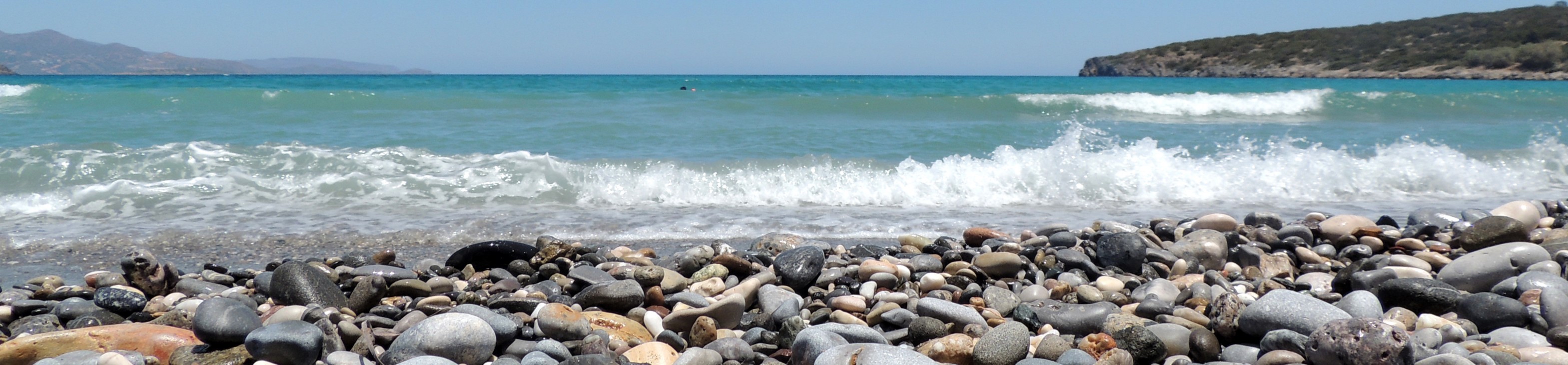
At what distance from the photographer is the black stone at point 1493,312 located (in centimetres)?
245

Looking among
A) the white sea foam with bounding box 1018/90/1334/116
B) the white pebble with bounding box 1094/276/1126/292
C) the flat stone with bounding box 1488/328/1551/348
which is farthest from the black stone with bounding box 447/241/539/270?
the white sea foam with bounding box 1018/90/1334/116

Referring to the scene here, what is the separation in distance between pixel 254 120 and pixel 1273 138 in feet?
39.9

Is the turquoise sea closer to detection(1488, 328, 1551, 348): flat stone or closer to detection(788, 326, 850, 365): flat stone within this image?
detection(788, 326, 850, 365): flat stone

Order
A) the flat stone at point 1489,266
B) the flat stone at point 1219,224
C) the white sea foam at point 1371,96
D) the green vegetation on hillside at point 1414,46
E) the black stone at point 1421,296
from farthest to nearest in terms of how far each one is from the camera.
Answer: the green vegetation on hillside at point 1414,46, the white sea foam at point 1371,96, the flat stone at point 1219,224, the flat stone at point 1489,266, the black stone at point 1421,296

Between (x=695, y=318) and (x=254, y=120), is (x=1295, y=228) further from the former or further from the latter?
(x=254, y=120)

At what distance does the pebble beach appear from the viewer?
86.7 inches

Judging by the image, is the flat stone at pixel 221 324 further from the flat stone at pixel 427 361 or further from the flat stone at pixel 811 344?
the flat stone at pixel 811 344

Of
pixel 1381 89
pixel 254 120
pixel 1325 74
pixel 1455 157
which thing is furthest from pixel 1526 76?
pixel 254 120

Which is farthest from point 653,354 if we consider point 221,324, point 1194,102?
point 1194,102

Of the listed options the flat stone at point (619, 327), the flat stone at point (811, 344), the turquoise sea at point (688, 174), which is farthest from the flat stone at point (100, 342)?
the turquoise sea at point (688, 174)

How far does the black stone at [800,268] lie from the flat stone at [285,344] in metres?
1.52

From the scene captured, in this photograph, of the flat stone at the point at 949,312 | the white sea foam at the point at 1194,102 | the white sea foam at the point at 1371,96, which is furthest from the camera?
the white sea foam at the point at 1371,96

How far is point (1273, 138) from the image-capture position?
9945mm

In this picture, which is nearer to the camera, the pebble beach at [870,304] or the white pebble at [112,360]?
the white pebble at [112,360]
